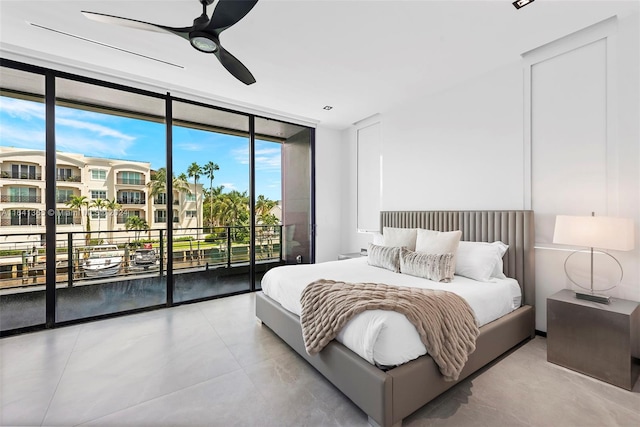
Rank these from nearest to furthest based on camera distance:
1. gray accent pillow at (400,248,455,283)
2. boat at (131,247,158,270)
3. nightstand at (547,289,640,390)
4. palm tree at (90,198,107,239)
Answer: nightstand at (547,289,640,390)
gray accent pillow at (400,248,455,283)
palm tree at (90,198,107,239)
boat at (131,247,158,270)

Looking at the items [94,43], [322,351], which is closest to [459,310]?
[322,351]

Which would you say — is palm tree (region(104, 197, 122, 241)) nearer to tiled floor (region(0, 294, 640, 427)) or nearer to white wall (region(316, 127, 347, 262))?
tiled floor (region(0, 294, 640, 427))

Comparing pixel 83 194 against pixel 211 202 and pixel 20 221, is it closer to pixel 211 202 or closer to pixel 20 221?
pixel 20 221

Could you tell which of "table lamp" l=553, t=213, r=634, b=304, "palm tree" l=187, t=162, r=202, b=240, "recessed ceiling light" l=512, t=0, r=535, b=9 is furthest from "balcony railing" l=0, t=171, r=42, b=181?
"table lamp" l=553, t=213, r=634, b=304

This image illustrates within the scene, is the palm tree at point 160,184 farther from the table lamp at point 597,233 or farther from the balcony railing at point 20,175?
the table lamp at point 597,233

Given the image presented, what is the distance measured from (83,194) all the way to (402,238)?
3924 millimetres

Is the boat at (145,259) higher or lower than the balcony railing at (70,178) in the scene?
lower

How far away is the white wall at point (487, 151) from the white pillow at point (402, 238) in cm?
65

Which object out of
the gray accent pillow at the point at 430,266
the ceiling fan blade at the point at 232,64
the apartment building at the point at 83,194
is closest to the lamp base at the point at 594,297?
the gray accent pillow at the point at 430,266

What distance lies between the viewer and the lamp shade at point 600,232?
201cm

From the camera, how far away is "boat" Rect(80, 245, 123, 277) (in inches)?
142

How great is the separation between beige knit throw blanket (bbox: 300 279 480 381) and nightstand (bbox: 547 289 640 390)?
2.80 feet

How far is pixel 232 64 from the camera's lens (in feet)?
7.40

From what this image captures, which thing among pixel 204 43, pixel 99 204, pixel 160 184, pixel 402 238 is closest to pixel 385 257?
pixel 402 238
